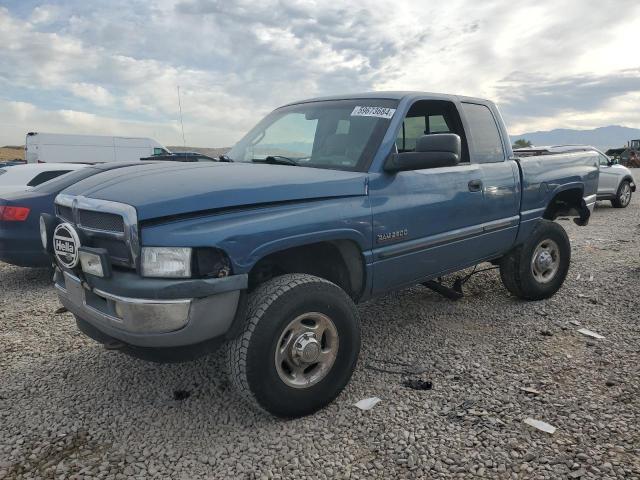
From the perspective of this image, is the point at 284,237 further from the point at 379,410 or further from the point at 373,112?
the point at 373,112

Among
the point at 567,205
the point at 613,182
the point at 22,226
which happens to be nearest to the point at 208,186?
the point at 22,226

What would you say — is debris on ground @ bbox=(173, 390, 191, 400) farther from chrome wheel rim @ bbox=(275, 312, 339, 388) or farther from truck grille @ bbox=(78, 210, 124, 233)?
truck grille @ bbox=(78, 210, 124, 233)

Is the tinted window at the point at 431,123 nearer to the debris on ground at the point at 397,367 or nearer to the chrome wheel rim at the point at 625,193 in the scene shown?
the debris on ground at the point at 397,367

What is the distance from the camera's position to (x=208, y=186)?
2414 millimetres

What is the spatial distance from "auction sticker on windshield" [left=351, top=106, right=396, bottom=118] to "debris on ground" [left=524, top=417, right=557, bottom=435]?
82.2 inches

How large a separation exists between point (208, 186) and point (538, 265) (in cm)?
Result: 350

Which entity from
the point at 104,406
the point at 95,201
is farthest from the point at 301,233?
the point at 104,406

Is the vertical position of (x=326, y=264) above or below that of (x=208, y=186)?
below

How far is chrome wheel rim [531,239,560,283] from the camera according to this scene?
4.53m

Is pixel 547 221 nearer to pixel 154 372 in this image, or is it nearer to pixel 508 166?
pixel 508 166

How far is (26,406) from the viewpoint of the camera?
2.87 meters

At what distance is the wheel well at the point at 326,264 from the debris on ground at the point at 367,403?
63 centimetres

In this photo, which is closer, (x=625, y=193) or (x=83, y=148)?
(x=625, y=193)

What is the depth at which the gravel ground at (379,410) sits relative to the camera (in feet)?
7.51
